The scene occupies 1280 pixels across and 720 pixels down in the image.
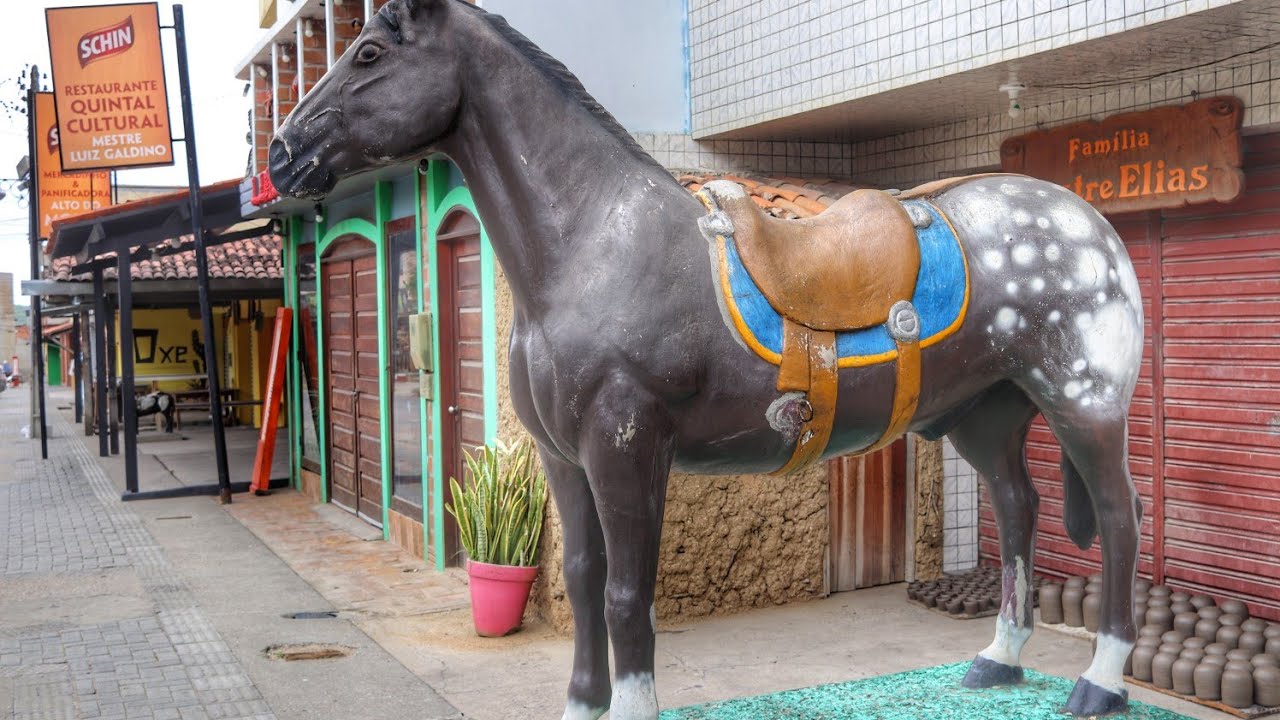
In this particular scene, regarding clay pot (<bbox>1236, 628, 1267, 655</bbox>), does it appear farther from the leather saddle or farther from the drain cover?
the drain cover

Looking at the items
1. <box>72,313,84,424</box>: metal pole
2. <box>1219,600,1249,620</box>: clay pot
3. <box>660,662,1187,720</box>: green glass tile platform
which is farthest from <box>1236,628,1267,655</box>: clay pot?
<box>72,313,84,424</box>: metal pole

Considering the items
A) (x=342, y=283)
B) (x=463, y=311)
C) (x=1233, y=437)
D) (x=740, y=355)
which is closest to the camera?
(x=740, y=355)

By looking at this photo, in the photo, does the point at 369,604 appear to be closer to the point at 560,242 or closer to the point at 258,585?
the point at 258,585

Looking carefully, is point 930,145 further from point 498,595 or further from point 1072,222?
point 498,595

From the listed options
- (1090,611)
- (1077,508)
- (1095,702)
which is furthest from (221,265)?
(1095,702)

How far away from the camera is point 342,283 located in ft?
34.8

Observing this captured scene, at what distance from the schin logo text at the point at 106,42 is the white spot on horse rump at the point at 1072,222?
32.6 ft

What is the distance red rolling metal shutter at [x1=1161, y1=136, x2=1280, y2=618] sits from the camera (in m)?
5.50

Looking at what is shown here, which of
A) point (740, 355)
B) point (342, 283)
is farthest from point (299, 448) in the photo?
point (740, 355)

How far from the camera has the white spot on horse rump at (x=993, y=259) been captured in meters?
3.42

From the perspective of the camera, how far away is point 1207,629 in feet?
17.4

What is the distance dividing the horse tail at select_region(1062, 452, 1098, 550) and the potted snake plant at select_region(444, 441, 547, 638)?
3175 mm

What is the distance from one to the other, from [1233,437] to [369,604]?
16.4 feet

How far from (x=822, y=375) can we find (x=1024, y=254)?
801mm
